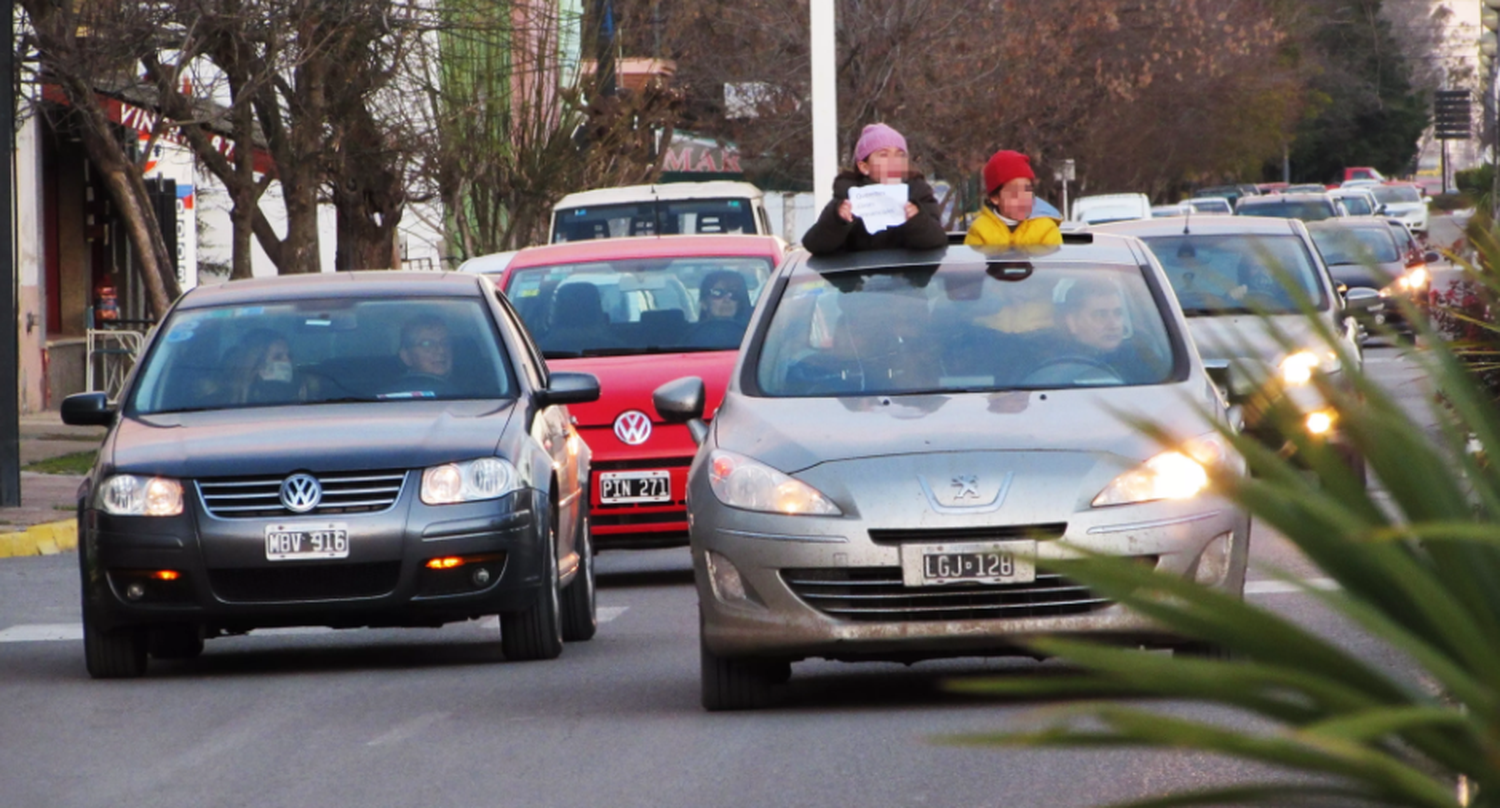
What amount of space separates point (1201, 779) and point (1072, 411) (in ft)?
5.85

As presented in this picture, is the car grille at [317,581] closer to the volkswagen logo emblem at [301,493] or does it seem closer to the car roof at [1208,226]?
the volkswagen logo emblem at [301,493]

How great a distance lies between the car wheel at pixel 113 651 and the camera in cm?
985

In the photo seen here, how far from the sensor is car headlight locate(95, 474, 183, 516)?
9.62 metres

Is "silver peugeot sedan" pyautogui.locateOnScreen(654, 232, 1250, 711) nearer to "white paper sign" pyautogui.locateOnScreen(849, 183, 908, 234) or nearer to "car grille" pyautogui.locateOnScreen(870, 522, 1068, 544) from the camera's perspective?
"car grille" pyautogui.locateOnScreen(870, 522, 1068, 544)

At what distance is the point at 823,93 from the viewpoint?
80.7ft

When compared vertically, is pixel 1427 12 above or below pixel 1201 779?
above

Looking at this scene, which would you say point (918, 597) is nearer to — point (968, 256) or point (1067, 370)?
point (1067, 370)

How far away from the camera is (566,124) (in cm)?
3406

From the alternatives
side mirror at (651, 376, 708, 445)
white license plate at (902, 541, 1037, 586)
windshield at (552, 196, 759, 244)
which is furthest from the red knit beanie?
windshield at (552, 196, 759, 244)

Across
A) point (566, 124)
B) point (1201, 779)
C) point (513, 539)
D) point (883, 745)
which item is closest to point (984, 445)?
point (883, 745)

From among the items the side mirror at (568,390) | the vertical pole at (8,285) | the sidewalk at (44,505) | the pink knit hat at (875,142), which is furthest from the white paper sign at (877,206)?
the vertical pole at (8,285)

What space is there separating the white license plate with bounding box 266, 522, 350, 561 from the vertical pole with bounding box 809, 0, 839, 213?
1498cm

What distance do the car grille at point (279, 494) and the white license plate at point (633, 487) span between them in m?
3.63

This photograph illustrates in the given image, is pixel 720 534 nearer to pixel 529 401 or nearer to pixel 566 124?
pixel 529 401
